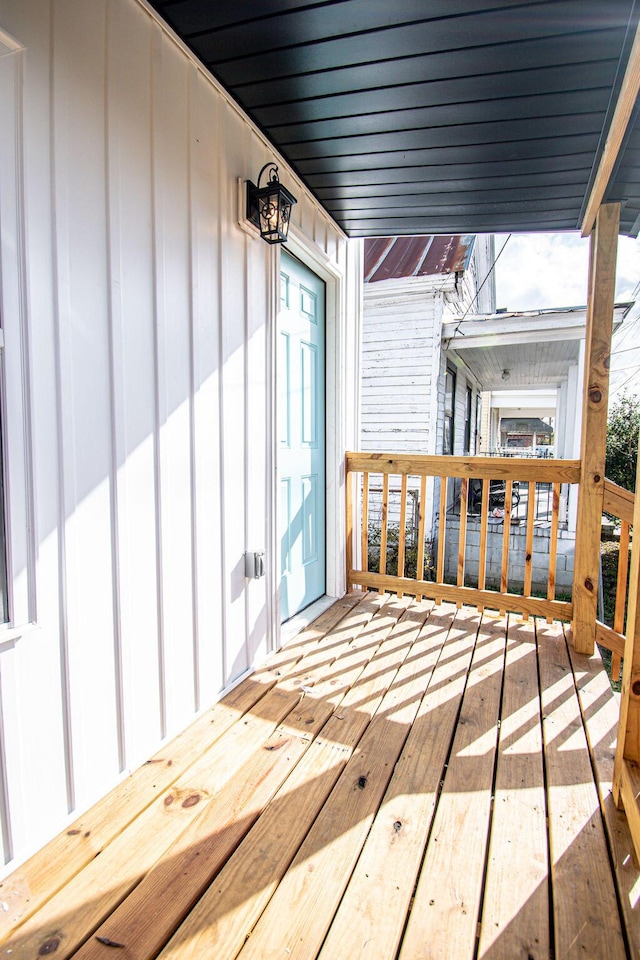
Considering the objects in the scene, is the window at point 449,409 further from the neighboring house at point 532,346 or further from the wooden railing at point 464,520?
the wooden railing at point 464,520

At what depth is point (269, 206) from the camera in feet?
6.80

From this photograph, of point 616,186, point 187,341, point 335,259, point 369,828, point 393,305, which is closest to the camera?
point 369,828

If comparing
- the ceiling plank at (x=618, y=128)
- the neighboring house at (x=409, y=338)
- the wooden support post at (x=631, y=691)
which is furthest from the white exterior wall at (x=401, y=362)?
the wooden support post at (x=631, y=691)

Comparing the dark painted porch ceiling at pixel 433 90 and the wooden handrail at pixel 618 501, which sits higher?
the dark painted porch ceiling at pixel 433 90

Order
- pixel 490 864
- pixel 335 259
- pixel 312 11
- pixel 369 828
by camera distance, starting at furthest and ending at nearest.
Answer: pixel 335 259 → pixel 312 11 → pixel 369 828 → pixel 490 864

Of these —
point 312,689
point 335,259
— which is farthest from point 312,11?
point 312,689

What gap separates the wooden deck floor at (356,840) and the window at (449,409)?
15.1 feet

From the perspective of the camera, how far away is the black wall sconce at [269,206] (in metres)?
2.04

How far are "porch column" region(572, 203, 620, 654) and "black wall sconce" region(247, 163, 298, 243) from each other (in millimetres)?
1575

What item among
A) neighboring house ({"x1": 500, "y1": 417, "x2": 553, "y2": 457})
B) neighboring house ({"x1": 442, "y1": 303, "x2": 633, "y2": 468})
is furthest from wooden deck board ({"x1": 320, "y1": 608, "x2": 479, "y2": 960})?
neighboring house ({"x1": 500, "y1": 417, "x2": 553, "y2": 457})

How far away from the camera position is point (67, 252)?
1277mm

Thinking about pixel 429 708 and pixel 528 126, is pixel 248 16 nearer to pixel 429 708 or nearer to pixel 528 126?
pixel 528 126

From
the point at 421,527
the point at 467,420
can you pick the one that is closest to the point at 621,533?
the point at 421,527

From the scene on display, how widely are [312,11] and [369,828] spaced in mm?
2460
